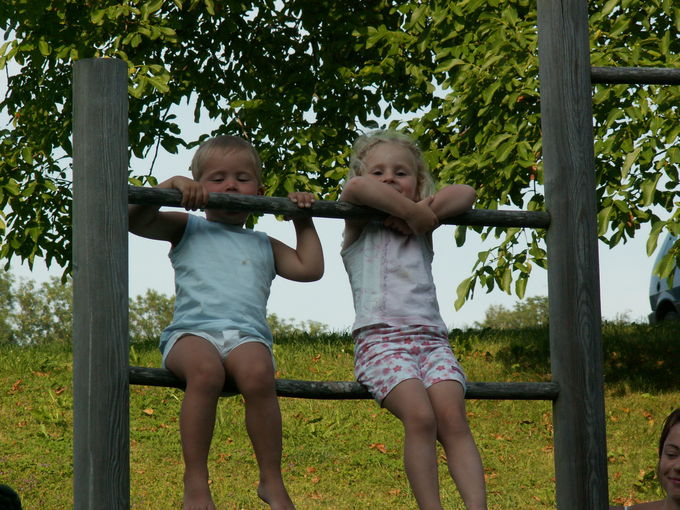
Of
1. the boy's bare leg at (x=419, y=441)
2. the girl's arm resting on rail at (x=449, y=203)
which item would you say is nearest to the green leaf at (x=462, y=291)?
the girl's arm resting on rail at (x=449, y=203)

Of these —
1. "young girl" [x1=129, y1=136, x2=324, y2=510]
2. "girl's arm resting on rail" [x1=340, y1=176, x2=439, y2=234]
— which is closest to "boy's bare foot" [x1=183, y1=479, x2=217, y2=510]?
"young girl" [x1=129, y1=136, x2=324, y2=510]

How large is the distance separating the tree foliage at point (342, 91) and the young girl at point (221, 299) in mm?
2923

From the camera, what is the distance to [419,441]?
2984mm

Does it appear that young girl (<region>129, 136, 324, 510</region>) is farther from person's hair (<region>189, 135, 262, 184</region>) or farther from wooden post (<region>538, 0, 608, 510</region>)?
wooden post (<region>538, 0, 608, 510</region>)

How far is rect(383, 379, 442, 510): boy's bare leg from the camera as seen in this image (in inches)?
116

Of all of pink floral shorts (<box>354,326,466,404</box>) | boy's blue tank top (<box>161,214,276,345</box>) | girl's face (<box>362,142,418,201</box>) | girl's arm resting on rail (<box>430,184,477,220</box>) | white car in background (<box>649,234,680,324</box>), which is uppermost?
white car in background (<box>649,234,680,324</box>)

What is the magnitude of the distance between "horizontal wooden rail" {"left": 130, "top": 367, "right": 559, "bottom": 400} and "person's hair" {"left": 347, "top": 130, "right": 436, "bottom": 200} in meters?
0.70

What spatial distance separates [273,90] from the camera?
9.58 metres

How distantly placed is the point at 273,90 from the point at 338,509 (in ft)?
14.8

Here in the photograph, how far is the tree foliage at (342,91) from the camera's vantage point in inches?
279

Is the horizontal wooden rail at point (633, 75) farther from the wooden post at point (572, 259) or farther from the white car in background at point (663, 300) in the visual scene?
the white car in background at point (663, 300)

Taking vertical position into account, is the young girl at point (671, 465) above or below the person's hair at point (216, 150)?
below

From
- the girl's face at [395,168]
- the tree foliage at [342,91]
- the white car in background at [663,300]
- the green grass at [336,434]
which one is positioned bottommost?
the green grass at [336,434]

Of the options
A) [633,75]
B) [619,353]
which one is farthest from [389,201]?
[619,353]
